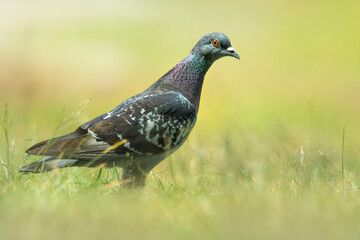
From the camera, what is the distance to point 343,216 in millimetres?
4191

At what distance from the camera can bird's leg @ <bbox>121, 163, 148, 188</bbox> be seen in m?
5.84

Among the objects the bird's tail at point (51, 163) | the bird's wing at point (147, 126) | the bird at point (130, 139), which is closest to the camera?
the bird's tail at point (51, 163)

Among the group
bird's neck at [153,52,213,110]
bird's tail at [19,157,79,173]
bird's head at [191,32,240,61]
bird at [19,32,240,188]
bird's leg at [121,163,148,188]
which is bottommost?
bird's leg at [121,163,148,188]

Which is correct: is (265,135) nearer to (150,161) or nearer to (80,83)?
(150,161)

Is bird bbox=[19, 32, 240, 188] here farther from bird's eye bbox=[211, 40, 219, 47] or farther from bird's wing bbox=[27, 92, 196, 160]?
bird's eye bbox=[211, 40, 219, 47]

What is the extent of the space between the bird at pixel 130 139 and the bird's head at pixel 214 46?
1.88ft

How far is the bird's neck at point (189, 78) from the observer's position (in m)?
6.63

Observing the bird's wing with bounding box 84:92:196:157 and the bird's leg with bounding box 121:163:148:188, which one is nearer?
the bird's leg with bounding box 121:163:148:188

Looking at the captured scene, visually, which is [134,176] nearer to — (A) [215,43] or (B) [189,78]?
(B) [189,78]

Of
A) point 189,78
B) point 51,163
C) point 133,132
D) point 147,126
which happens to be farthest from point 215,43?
point 51,163

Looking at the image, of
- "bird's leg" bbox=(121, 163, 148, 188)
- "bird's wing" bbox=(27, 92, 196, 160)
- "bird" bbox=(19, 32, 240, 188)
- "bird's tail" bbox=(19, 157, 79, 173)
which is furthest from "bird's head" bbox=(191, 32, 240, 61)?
"bird's tail" bbox=(19, 157, 79, 173)

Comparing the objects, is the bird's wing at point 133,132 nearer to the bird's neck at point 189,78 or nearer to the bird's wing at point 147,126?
the bird's wing at point 147,126

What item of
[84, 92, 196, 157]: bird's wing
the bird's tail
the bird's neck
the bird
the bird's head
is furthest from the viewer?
the bird's head

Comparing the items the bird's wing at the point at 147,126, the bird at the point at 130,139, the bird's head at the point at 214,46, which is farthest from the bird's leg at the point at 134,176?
the bird's head at the point at 214,46
